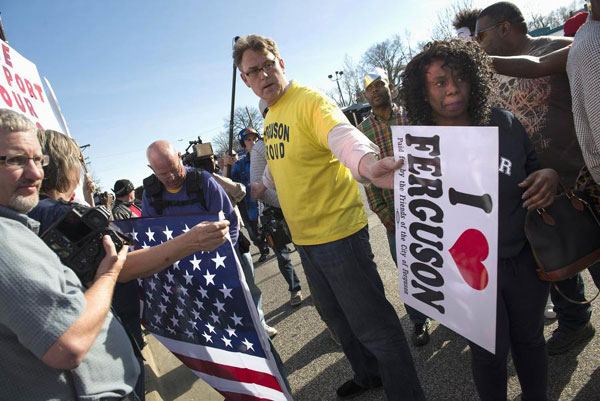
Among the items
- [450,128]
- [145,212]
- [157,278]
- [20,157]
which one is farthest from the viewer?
[145,212]

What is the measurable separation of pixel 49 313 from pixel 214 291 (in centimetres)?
103

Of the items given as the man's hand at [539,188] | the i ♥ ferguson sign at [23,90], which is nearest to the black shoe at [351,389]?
the man's hand at [539,188]

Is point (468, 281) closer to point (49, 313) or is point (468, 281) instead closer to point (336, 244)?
point (336, 244)

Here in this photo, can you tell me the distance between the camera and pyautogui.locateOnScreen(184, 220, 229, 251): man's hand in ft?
5.33

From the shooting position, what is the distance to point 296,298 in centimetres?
430

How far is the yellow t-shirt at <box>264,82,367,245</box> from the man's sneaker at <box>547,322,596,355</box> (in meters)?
1.55

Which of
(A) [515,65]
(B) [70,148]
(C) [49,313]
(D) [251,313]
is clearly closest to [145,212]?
(B) [70,148]

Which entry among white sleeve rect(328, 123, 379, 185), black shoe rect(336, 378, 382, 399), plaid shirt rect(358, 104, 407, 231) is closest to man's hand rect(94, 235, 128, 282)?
white sleeve rect(328, 123, 379, 185)

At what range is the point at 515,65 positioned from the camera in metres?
1.93

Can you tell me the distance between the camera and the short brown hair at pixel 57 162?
178 centimetres

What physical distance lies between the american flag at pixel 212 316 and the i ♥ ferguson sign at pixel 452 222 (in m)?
0.87

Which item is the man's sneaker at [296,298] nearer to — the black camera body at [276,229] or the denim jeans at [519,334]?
the black camera body at [276,229]

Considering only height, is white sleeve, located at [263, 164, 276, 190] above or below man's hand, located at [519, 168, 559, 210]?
above

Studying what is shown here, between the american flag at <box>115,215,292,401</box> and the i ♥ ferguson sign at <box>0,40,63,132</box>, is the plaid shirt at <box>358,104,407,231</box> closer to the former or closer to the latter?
the american flag at <box>115,215,292,401</box>
